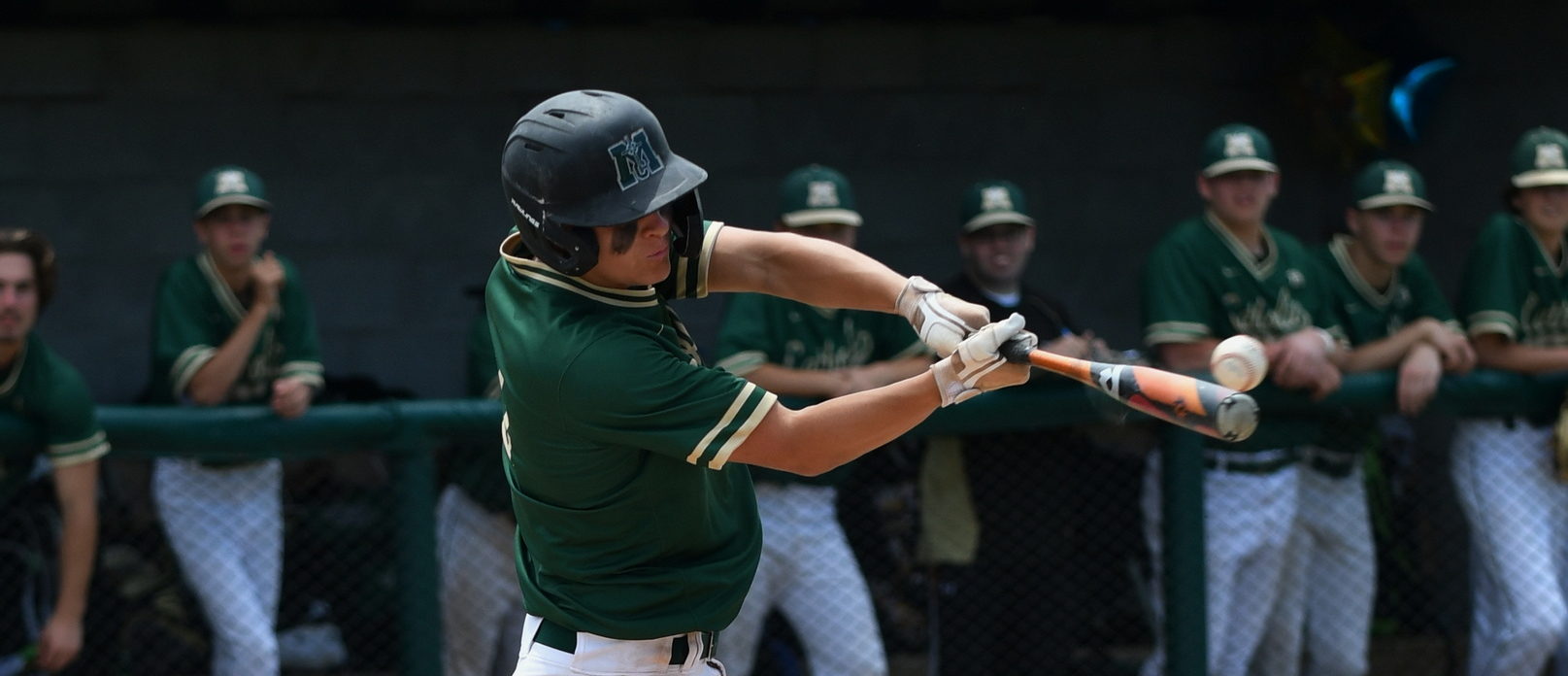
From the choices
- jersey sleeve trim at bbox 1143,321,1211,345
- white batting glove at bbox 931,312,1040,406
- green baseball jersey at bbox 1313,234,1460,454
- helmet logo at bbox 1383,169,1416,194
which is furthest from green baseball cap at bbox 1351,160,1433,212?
white batting glove at bbox 931,312,1040,406

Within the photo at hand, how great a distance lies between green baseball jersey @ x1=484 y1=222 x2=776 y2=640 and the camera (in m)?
2.59

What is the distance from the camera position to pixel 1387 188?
4.73 meters

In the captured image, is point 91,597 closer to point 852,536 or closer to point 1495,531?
point 852,536

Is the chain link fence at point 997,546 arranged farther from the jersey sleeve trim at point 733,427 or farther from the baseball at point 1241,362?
the baseball at point 1241,362

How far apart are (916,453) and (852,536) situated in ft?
0.82

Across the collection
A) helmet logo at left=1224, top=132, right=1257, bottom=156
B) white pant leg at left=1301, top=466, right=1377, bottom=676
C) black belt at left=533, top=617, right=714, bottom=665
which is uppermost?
helmet logo at left=1224, top=132, right=1257, bottom=156

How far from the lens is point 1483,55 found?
20.1 feet

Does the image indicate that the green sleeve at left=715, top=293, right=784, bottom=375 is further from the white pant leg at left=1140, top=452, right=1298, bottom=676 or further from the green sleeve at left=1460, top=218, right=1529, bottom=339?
the green sleeve at left=1460, top=218, right=1529, bottom=339

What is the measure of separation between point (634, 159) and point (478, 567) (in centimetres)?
195

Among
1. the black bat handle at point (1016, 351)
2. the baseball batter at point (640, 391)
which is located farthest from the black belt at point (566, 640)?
the black bat handle at point (1016, 351)

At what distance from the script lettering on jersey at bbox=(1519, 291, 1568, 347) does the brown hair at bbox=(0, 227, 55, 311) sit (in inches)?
135

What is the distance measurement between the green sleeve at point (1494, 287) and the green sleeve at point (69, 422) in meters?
3.19

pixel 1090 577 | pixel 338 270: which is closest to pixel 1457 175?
pixel 1090 577

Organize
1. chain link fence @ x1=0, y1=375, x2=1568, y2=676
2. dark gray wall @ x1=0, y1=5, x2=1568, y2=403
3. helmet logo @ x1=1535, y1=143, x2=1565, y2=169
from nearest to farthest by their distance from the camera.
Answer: chain link fence @ x1=0, y1=375, x2=1568, y2=676 → helmet logo @ x1=1535, y1=143, x2=1565, y2=169 → dark gray wall @ x1=0, y1=5, x2=1568, y2=403
